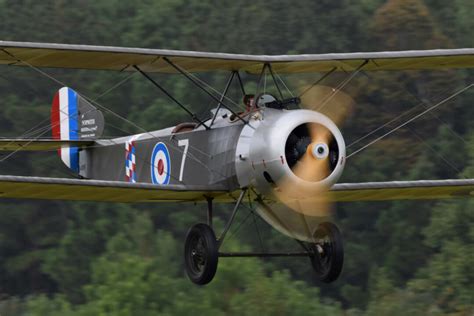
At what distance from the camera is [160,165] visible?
46.3ft

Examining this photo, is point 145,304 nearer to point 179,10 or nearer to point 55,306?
point 55,306

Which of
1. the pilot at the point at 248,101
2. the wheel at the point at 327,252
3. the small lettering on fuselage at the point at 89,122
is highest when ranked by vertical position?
the small lettering on fuselage at the point at 89,122

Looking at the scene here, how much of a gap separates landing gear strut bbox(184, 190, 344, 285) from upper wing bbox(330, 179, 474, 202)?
0.68 meters

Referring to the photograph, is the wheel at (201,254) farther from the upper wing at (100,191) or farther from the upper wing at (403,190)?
the upper wing at (403,190)

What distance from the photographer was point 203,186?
1314 cm

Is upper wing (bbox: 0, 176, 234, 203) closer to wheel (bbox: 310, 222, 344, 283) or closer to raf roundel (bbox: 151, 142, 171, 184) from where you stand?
raf roundel (bbox: 151, 142, 171, 184)

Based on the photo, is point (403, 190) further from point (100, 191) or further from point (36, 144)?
point (36, 144)

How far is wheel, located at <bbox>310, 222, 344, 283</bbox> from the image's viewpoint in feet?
42.2

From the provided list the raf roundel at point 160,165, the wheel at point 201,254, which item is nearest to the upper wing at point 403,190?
the wheel at point 201,254


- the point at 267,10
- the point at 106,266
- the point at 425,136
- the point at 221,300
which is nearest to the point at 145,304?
the point at 221,300

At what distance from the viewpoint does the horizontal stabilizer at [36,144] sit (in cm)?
1453

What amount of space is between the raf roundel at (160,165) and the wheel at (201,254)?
1115 millimetres

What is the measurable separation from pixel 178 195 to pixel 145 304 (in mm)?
19244

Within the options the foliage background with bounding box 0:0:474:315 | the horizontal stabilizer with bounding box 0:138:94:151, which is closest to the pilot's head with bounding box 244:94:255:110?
the horizontal stabilizer with bounding box 0:138:94:151
